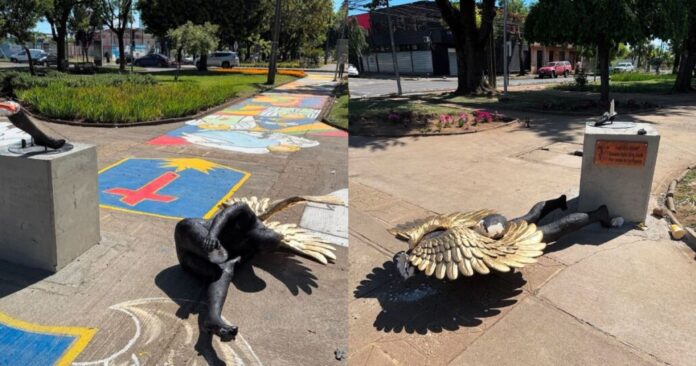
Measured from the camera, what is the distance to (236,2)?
123 feet

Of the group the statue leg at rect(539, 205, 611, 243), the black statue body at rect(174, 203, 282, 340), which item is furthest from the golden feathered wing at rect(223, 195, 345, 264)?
the statue leg at rect(539, 205, 611, 243)

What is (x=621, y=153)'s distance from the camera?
20.1ft

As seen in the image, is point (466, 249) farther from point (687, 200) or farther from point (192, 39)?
point (192, 39)

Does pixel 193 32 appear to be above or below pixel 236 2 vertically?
below

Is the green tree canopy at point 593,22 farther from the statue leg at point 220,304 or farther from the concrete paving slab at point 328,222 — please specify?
the statue leg at point 220,304

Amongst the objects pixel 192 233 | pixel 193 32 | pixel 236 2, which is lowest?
pixel 192 233

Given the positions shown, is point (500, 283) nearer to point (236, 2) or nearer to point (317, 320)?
point (317, 320)

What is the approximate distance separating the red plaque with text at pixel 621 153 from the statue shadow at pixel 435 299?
2.36 metres

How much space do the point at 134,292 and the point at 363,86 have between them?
63.6 feet

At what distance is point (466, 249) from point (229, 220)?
1.92 m

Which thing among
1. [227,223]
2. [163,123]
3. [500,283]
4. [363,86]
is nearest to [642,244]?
[500,283]

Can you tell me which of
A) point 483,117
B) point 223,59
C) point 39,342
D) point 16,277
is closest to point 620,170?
point 39,342

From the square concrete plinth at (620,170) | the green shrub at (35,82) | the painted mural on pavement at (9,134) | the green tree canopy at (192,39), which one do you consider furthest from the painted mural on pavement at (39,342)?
the green tree canopy at (192,39)

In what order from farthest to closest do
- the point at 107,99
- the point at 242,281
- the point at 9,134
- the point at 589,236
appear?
the point at 107,99 < the point at 9,134 < the point at 589,236 < the point at 242,281
